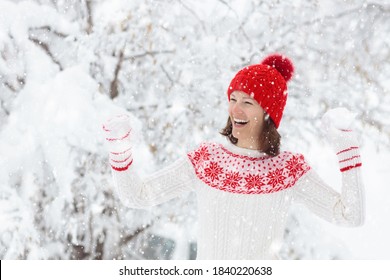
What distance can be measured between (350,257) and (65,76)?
3.07 m

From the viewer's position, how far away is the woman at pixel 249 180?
2.05m

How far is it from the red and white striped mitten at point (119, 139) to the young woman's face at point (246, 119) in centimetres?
47

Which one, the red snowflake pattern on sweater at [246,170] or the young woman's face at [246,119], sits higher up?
the young woman's face at [246,119]

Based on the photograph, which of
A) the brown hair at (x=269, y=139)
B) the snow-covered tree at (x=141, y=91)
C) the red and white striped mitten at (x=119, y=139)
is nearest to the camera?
the red and white striped mitten at (x=119, y=139)

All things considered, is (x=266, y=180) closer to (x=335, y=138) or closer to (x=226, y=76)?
(x=335, y=138)

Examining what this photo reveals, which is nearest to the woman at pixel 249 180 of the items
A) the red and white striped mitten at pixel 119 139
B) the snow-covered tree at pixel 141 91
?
the red and white striped mitten at pixel 119 139

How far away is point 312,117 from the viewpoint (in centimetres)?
426

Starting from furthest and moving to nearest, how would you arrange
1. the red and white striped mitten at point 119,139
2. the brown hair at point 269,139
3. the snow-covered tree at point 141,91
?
1. the snow-covered tree at point 141,91
2. the brown hair at point 269,139
3. the red and white striped mitten at point 119,139

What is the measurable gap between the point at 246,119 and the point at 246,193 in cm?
33

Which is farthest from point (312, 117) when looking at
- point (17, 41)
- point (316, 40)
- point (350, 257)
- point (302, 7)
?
point (17, 41)

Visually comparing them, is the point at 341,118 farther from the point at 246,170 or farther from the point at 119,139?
the point at 119,139

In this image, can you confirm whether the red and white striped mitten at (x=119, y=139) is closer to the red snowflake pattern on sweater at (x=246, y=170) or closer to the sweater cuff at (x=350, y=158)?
the red snowflake pattern on sweater at (x=246, y=170)

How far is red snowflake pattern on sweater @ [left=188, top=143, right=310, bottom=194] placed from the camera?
82.0 inches

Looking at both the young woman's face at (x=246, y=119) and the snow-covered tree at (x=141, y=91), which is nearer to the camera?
the young woman's face at (x=246, y=119)
